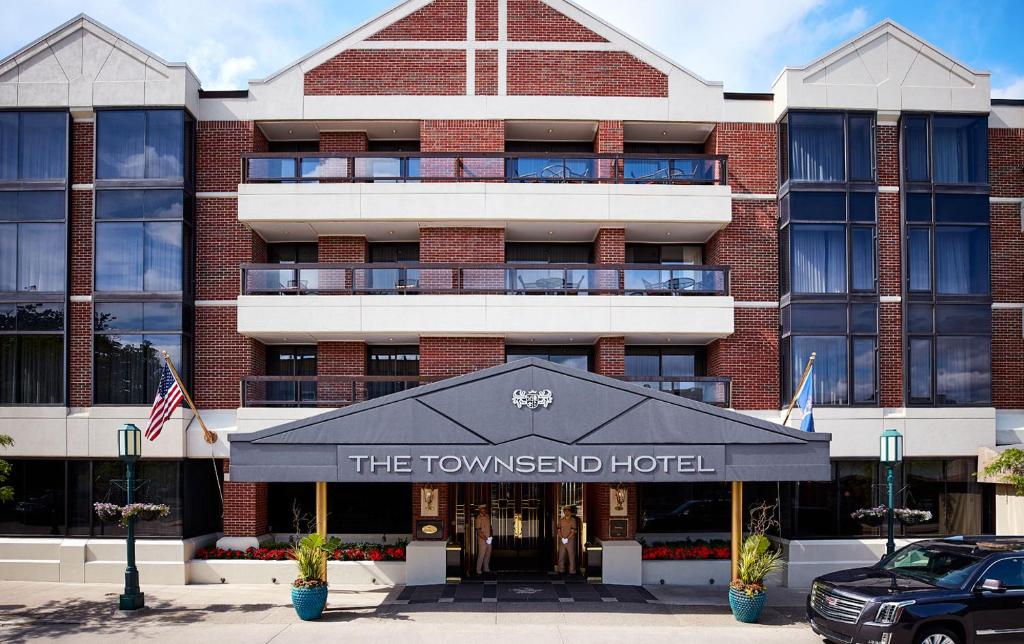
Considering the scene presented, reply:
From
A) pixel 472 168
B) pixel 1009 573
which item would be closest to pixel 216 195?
pixel 472 168

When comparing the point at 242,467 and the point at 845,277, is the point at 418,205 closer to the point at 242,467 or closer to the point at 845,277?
the point at 242,467

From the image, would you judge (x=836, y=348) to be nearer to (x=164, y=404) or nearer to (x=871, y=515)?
(x=871, y=515)

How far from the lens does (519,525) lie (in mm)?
20766

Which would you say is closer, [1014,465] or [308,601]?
[308,601]

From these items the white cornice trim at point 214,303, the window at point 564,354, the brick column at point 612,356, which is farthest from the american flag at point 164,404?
the brick column at point 612,356

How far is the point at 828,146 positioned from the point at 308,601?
1614 centimetres

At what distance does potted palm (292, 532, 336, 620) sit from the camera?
15344 millimetres

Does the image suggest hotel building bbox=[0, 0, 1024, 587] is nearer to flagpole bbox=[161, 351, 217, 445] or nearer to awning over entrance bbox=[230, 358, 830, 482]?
flagpole bbox=[161, 351, 217, 445]

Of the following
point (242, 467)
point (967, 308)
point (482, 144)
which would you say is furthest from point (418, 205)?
point (967, 308)

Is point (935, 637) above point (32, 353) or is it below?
below

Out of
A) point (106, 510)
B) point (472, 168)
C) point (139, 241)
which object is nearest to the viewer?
point (106, 510)

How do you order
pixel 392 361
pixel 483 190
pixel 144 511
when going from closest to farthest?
pixel 144 511
pixel 483 190
pixel 392 361

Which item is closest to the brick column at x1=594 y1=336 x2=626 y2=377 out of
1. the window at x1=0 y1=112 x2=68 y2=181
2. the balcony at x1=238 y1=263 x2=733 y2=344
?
the balcony at x1=238 y1=263 x2=733 y2=344

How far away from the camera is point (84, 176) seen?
66.7 feet
